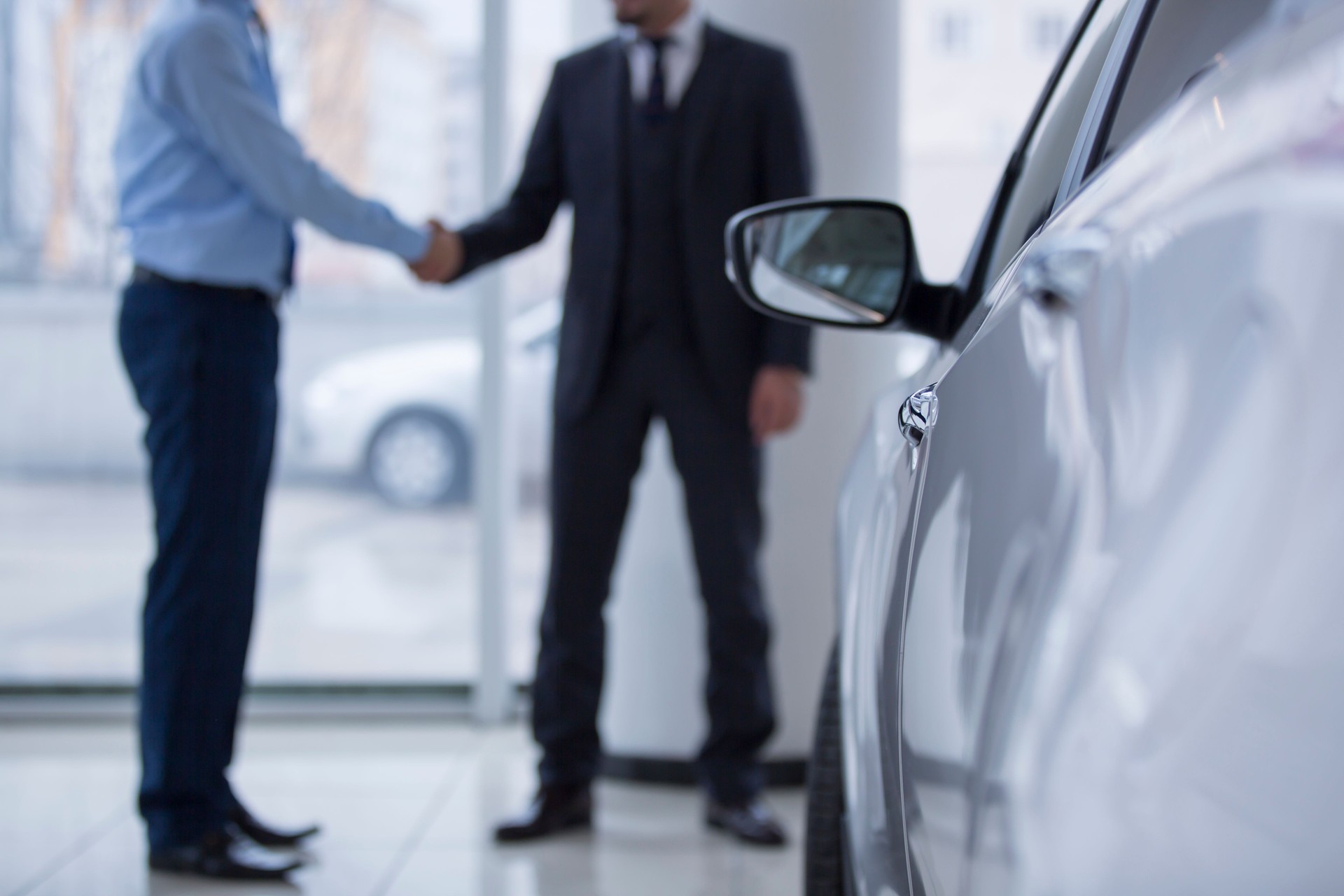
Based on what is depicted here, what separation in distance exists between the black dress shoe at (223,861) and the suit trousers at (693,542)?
1.55ft

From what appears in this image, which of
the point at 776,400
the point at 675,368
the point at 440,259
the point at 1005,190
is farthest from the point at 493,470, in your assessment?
the point at 1005,190

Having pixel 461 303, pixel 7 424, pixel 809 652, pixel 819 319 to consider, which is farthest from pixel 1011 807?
pixel 7 424

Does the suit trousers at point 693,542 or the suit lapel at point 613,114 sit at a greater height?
the suit lapel at point 613,114

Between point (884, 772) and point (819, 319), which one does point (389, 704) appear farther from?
point (884, 772)

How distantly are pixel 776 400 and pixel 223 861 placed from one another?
1134mm

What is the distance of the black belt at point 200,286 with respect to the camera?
1.92 meters

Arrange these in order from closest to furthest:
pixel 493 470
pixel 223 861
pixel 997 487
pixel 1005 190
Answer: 1. pixel 997 487
2. pixel 1005 190
3. pixel 223 861
4. pixel 493 470

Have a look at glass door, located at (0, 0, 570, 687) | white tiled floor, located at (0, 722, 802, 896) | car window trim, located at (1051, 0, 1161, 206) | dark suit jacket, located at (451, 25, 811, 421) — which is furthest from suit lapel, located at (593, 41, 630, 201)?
car window trim, located at (1051, 0, 1161, 206)

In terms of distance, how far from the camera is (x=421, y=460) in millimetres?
2979

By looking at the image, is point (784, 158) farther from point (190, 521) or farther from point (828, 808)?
point (828, 808)

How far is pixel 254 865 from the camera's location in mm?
1902

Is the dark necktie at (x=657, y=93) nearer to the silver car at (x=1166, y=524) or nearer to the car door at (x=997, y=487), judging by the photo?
the car door at (x=997, y=487)

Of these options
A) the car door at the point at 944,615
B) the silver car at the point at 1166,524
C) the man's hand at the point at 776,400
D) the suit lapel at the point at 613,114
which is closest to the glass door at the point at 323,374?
the suit lapel at the point at 613,114

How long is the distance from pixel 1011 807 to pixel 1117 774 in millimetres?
71
